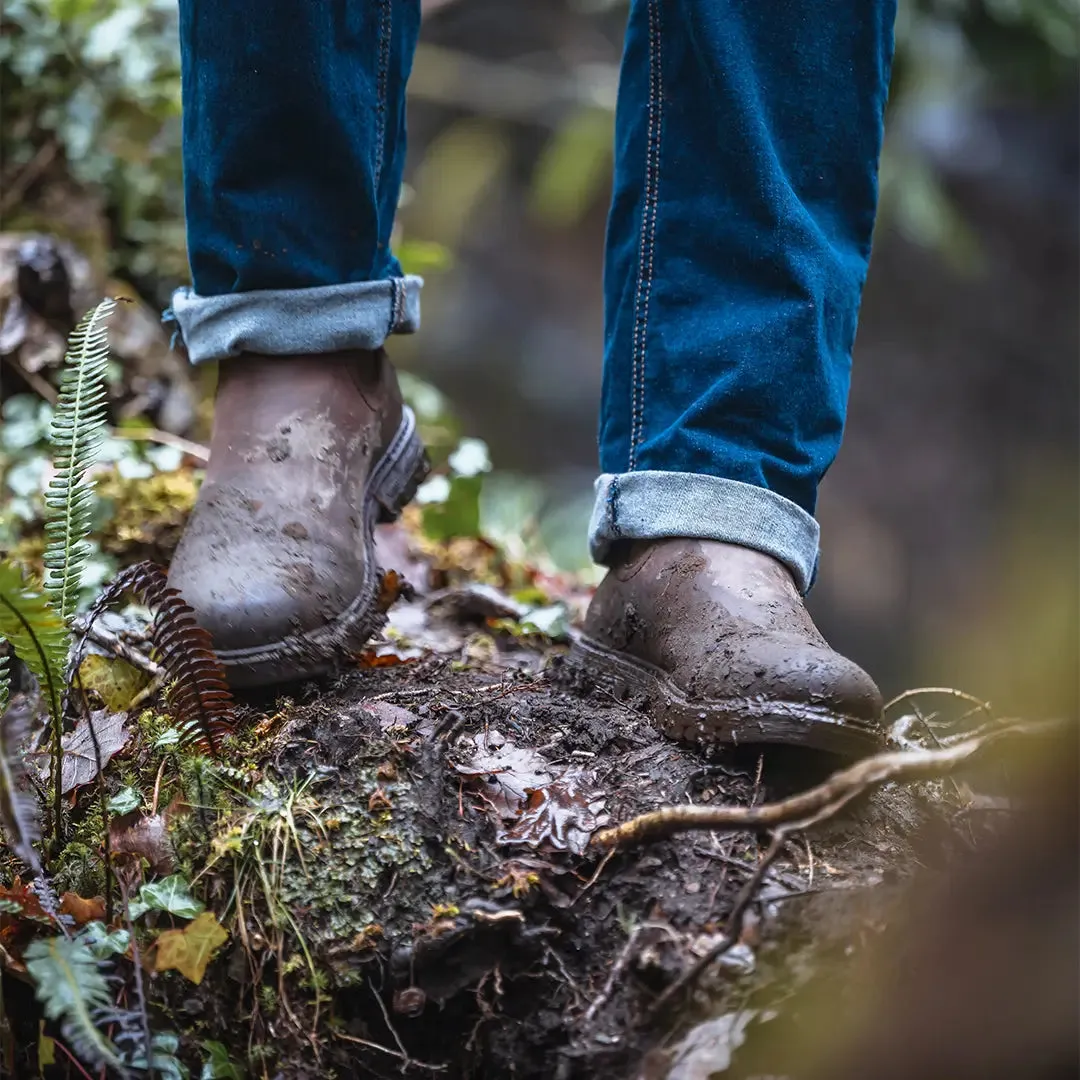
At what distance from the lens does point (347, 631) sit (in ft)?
4.29

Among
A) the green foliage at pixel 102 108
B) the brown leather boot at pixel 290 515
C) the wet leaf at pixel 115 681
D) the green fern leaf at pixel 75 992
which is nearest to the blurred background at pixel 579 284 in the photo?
the green foliage at pixel 102 108

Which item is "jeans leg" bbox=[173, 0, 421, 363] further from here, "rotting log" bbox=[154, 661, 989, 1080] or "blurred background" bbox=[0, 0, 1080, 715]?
"rotting log" bbox=[154, 661, 989, 1080]

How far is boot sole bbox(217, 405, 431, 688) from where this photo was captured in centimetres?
124

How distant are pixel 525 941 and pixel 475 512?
1.46m

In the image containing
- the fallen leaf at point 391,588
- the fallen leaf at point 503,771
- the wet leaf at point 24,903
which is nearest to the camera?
the wet leaf at point 24,903

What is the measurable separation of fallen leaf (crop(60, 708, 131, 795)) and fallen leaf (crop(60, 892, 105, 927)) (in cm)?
18

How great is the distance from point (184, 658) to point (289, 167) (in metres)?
0.66

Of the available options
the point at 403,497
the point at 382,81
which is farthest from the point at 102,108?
the point at 403,497

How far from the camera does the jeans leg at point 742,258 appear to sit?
1.29 m

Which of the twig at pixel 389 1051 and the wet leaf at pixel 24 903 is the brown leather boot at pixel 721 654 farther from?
the wet leaf at pixel 24 903

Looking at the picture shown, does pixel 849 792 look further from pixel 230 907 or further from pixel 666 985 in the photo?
pixel 230 907

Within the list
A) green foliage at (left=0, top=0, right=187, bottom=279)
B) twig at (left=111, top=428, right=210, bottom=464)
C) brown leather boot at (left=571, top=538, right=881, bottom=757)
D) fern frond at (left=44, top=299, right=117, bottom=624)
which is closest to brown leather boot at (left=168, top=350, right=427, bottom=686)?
fern frond at (left=44, top=299, right=117, bottom=624)

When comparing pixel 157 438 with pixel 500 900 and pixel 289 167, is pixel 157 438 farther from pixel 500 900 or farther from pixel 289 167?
pixel 500 900

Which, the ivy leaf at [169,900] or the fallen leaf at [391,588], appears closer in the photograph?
the ivy leaf at [169,900]
